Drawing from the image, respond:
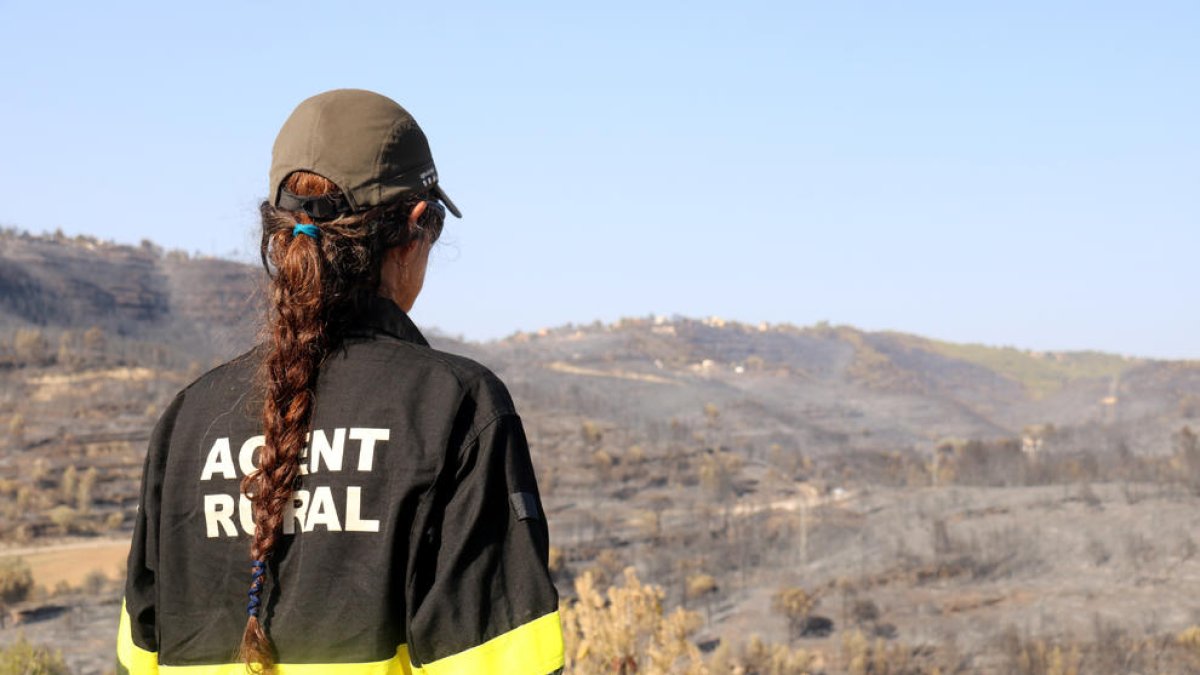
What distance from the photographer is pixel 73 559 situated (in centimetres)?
1980

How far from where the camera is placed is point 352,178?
1.95m

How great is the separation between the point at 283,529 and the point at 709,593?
58.2 feet

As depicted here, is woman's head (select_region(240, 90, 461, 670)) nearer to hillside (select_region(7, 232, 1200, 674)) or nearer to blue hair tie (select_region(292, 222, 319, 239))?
blue hair tie (select_region(292, 222, 319, 239))

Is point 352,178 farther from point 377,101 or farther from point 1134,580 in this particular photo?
point 1134,580

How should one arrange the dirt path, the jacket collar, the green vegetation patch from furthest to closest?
the green vegetation patch, the dirt path, the jacket collar

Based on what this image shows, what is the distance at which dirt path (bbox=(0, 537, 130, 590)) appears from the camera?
721 inches

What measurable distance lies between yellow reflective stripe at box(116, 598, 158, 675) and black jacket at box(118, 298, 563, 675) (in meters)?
0.09

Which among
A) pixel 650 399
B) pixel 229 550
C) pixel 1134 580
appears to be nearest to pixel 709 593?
pixel 1134 580

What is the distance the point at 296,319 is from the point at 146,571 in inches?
22.0

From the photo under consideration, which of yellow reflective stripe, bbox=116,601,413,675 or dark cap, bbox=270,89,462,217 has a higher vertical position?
dark cap, bbox=270,89,462,217

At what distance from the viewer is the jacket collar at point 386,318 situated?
1.98 meters

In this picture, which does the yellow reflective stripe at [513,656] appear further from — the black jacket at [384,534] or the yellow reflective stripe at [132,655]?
the yellow reflective stripe at [132,655]

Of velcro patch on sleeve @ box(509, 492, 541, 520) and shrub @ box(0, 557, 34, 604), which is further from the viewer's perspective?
shrub @ box(0, 557, 34, 604)

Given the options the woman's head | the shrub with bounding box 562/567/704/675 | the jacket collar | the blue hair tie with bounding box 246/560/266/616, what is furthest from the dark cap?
the shrub with bounding box 562/567/704/675
